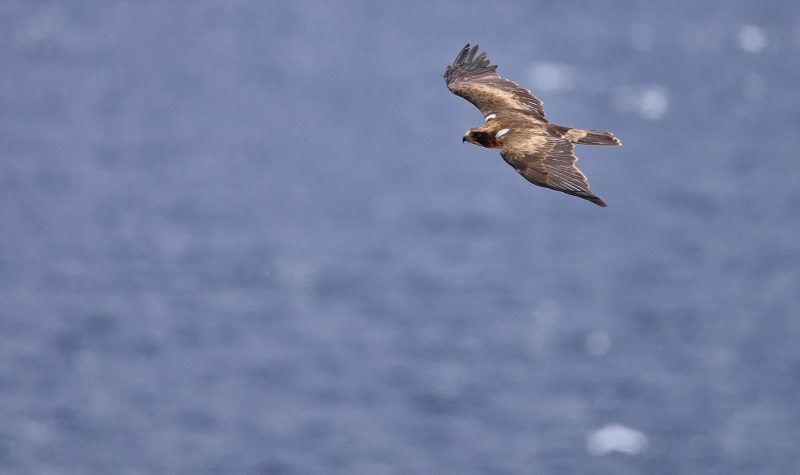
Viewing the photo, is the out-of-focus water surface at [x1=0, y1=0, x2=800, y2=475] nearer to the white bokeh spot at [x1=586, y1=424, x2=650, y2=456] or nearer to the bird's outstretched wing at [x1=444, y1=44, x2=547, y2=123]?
the white bokeh spot at [x1=586, y1=424, x2=650, y2=456]

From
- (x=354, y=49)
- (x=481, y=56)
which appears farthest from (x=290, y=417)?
(x=481, y=56)

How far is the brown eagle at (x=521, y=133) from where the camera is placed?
3900 centimetres

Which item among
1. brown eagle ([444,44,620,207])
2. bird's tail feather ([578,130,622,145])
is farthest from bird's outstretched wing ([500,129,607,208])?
bird's tail feather ([578,130,622,145])

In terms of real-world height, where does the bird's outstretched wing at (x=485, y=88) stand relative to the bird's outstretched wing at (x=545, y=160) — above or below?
above

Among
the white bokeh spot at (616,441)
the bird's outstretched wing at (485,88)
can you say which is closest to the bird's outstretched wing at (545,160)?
the bird's outstretched wing at (485,88)

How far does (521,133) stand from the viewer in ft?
137

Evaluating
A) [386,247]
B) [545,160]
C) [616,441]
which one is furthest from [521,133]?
[386,247]

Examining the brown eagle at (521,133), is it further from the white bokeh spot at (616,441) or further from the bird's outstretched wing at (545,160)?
the white bokeh spot at (616,441)

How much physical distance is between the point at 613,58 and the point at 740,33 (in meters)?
11.5

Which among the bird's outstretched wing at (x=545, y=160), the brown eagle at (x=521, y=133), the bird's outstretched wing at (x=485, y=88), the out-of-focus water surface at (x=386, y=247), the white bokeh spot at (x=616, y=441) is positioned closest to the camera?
the bird's outstretched wing at (x=545, y=160)

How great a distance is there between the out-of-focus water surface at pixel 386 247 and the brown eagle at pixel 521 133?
74521mm

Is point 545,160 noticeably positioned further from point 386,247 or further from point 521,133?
point 386,247

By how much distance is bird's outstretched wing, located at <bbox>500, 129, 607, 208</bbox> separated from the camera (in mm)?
38406

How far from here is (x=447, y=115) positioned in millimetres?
132750
